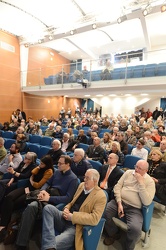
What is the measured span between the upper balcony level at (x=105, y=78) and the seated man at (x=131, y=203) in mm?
5427

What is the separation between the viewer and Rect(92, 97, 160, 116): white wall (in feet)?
39.2

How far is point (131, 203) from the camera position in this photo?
2045 mm

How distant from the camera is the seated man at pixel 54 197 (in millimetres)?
1746

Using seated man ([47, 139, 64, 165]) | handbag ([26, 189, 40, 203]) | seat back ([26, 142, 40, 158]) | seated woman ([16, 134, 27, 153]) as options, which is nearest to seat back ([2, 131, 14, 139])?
seated woman ([16, 134, 27, 153])

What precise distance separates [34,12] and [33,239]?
9454 millimetres

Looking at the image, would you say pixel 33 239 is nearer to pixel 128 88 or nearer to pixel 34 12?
pixel 128 88

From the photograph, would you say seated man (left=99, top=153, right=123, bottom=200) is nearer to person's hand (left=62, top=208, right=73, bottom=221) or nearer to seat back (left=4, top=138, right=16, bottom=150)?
person's hand (left=62, top=208, right=73, bottom=221)

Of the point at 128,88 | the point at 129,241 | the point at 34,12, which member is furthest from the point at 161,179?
the point at 34,12

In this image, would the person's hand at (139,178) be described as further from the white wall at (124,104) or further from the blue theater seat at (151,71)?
the white wall at (124,104)

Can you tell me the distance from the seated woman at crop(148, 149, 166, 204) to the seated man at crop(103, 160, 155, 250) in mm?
439

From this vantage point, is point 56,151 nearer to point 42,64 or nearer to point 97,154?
point 97,154

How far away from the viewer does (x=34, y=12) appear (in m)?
8.20

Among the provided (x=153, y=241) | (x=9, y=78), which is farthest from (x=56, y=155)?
(x=9, y=78)

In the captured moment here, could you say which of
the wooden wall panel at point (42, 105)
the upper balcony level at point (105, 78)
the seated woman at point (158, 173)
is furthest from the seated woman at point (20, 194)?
the wooden wall panel at point (42, 105)
